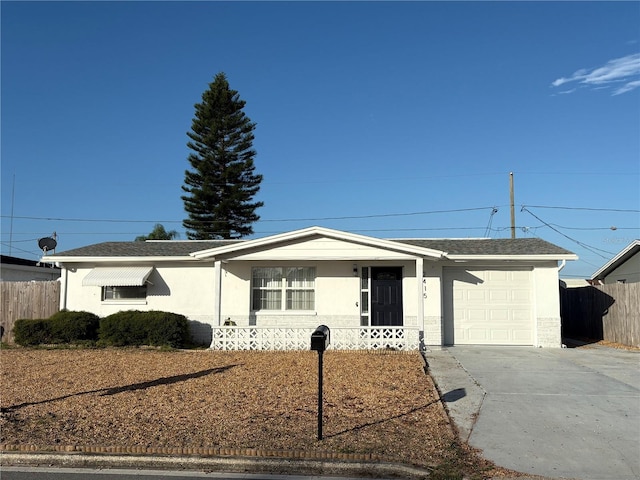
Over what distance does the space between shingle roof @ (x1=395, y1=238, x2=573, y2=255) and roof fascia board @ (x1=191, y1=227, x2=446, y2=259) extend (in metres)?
1.51

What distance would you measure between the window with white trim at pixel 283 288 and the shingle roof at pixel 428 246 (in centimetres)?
247

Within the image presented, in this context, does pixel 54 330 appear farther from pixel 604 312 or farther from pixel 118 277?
pixel 604 312

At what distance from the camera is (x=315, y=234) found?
15.6m

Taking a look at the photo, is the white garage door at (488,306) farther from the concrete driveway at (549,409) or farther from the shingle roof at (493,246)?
the concrete driveway at (549,409)

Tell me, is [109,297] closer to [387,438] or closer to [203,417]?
[203,417]

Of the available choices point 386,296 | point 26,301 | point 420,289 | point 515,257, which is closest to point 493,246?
point 515,257

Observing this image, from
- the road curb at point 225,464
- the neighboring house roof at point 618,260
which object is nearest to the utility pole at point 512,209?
the neighboring house roof at point 618,260

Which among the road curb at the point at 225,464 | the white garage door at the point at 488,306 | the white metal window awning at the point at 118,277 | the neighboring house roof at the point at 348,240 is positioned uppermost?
the neighboring house roof at the point at 348,240

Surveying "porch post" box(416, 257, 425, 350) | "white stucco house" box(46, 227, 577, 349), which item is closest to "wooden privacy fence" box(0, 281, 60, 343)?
"white stucco house" box(46, 227, 577, 349)

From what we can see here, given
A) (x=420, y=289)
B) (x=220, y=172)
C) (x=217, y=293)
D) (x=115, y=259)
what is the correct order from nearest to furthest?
(x=420, y=289) → (x=217, y=293) → (x=115, y=259) → (x=220, y=172)

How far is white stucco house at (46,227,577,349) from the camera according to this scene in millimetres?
15359

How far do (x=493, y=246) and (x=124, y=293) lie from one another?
11.6m

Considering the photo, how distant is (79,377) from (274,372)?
3834 mm

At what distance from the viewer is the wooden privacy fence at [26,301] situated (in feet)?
55.8
